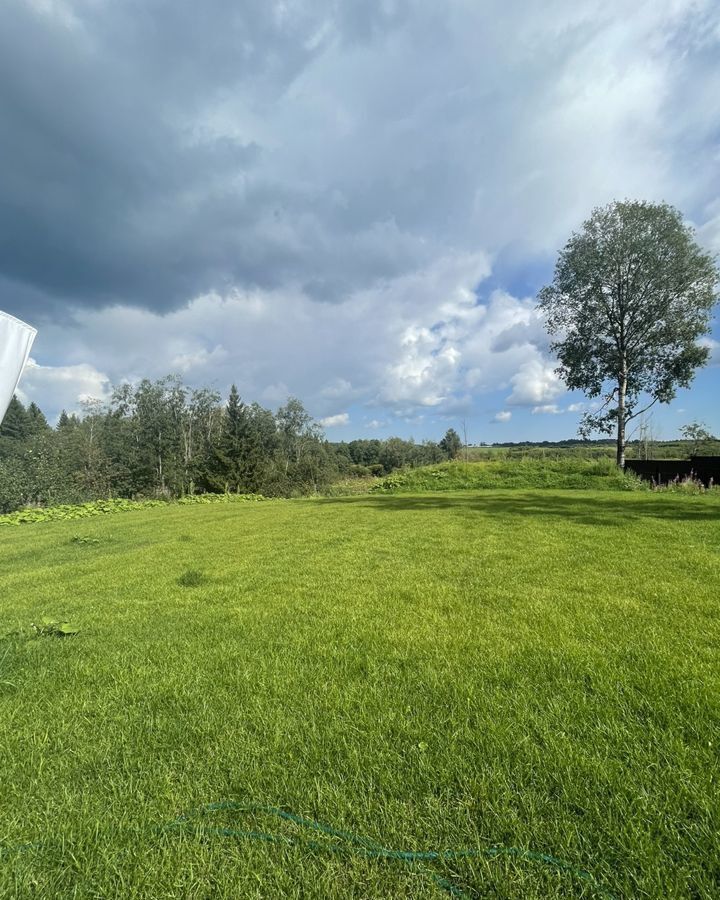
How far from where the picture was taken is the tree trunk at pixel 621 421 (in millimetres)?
16719

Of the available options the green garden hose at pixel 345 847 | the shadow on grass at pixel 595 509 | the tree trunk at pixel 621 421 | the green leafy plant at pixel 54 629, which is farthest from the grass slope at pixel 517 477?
the green garden hose at pixel 345 847

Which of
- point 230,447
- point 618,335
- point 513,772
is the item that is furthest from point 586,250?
point 230,447

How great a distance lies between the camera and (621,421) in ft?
55.1

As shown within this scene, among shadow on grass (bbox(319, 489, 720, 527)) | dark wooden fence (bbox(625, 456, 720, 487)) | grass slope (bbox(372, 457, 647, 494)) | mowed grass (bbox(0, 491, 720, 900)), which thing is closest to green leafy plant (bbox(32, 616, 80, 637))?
mowed grass (bbox(0, 491, 720, 900))

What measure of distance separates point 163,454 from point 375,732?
4057 centimetres

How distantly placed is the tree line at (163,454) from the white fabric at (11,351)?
20.4 meters

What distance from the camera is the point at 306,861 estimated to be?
1335 mm

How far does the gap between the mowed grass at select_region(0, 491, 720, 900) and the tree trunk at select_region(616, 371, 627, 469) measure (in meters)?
14.4

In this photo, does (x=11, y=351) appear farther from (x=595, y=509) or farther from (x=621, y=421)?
(x=621, y=421)

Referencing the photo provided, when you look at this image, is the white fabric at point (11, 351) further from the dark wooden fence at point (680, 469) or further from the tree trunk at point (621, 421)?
the tree trunk at point (621, 421)

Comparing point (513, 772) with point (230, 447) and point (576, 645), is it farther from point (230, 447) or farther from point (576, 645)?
point (230, 447)

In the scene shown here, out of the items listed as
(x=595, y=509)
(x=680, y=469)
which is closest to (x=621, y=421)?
(x=680, y=469)

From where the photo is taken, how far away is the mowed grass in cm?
131

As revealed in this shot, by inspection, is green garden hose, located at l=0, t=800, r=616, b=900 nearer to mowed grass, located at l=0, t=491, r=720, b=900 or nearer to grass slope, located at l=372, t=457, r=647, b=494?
mowed grass, located at l=0, t=491, r=720, b=900
